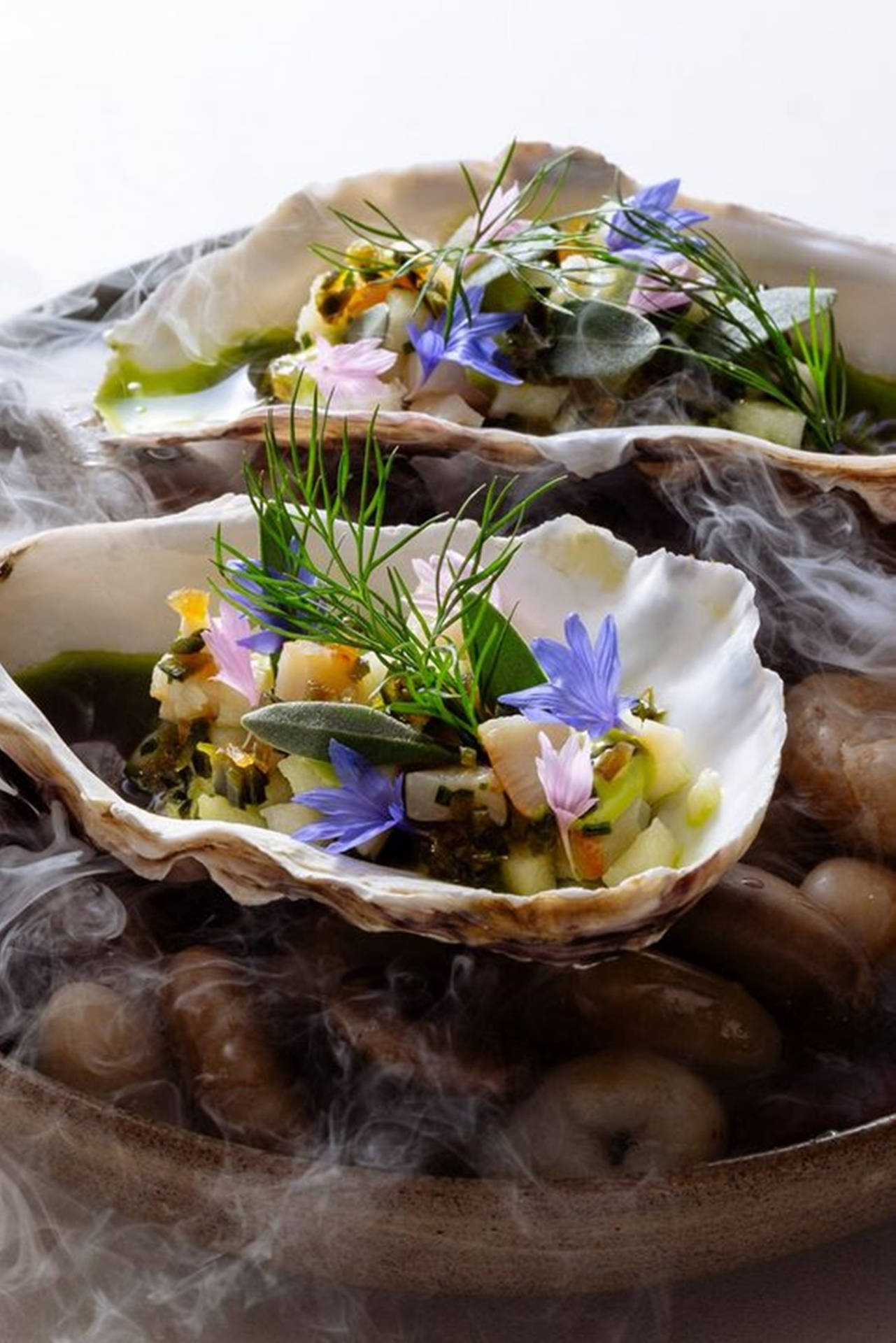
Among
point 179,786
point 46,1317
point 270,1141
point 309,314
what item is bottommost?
point 46,1317

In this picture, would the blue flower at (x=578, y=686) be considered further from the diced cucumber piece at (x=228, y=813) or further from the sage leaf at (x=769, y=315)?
the sage leaf at (x=769, y=315)

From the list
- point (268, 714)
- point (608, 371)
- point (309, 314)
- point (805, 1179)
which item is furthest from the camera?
point (309, 314)

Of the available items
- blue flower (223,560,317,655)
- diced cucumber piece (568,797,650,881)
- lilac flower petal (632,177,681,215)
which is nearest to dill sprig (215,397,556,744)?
blue flower (223,560,317,655)

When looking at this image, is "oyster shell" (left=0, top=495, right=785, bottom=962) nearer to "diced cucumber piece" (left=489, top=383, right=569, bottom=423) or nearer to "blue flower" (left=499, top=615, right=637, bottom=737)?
"blue flower" (left=499, top=615, right=637, bottom=737)

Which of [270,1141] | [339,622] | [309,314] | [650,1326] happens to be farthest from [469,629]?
[309,314]

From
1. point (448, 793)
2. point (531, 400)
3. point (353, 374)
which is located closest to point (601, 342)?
point (531, 400)

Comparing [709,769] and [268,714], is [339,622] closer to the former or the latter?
[268,714]

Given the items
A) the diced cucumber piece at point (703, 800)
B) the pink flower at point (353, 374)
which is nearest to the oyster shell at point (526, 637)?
the diced cucumber piece at point (703, 800)
